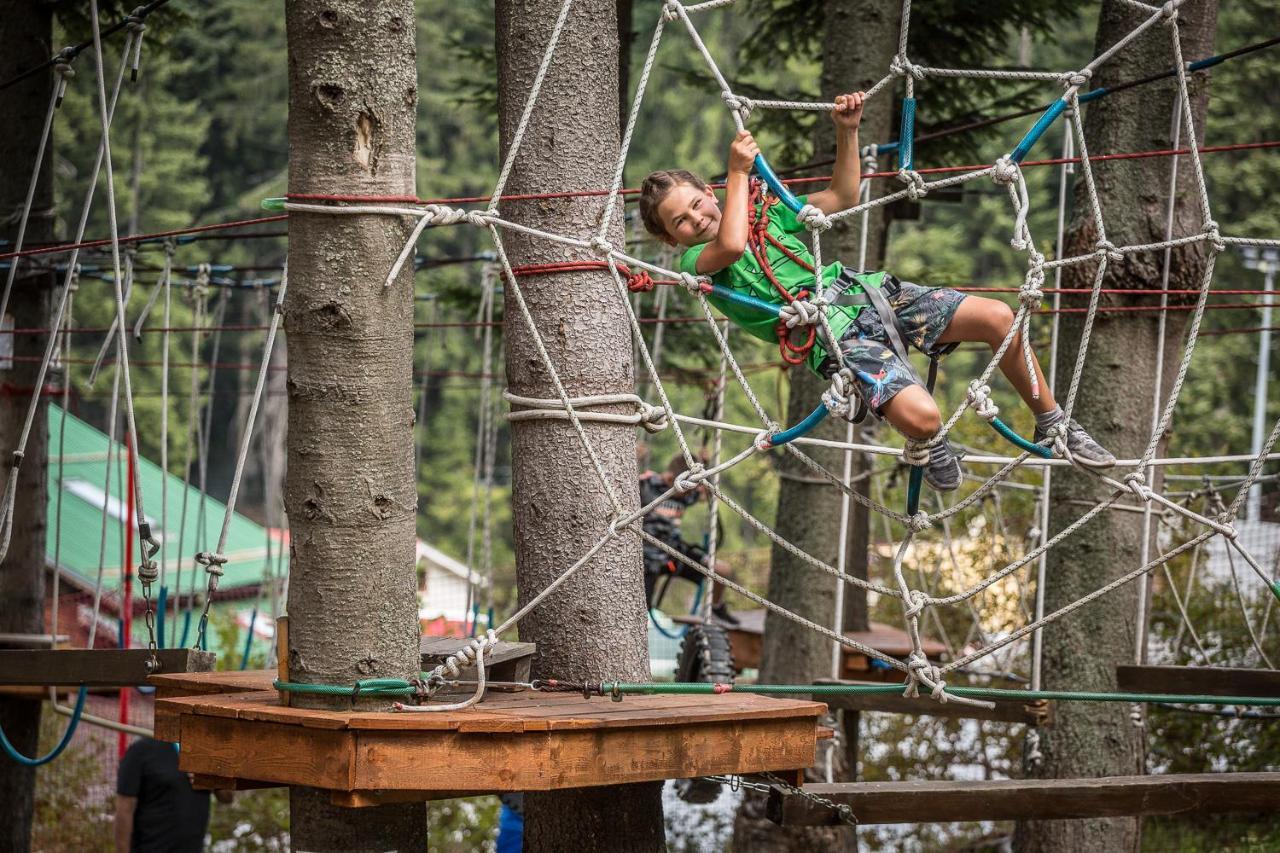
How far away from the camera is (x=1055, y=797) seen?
3105mm

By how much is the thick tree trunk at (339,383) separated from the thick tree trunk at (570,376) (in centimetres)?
59

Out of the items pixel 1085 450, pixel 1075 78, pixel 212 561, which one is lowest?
pixel 212 561

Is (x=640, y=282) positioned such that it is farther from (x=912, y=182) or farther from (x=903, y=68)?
(x=903, y=68)

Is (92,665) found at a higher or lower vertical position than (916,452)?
lower

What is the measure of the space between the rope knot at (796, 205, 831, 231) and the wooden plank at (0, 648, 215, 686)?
172cm

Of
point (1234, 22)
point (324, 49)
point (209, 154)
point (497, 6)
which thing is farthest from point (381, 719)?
point (209, 154)

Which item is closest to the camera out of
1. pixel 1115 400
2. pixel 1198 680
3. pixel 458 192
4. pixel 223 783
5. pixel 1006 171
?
pixel 223 783

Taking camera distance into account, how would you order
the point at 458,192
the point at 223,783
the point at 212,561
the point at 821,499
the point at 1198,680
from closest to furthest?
the point at 223,783, the point at 212,561, the point at 1198,680, the point at 821,499, the point at 458,192

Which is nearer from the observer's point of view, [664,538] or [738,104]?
[738,104]

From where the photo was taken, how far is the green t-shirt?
115 inches

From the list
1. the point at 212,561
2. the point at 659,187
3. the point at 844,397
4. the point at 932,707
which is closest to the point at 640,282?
the point at 659,187

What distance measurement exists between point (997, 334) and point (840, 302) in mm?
336

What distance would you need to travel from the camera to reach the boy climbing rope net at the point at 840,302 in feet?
9.12

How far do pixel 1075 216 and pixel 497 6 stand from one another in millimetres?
2021
